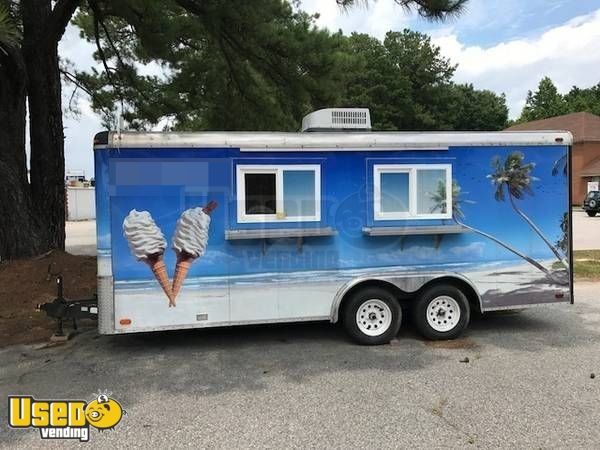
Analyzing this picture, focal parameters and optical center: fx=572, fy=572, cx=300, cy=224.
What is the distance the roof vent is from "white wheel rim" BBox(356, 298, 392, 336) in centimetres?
206

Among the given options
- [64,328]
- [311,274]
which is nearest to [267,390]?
[311,274]

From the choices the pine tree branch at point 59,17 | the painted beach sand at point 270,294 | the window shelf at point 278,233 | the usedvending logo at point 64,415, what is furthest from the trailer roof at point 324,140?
the pine tree branch at point 59,17

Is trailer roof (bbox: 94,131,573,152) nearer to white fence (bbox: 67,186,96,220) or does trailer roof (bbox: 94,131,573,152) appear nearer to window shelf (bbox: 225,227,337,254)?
window shelf (bbox: 225,227,337,254)

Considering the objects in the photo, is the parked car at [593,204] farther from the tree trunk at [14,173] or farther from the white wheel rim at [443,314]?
the tree trunk at [14,173]

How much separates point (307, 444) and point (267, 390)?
115 centimetres

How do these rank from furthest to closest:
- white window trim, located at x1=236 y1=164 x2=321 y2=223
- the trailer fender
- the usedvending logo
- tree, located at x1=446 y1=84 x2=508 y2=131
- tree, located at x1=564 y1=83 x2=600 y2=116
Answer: tree, located at x1=564 y1=83 x2=600 y2=116 → tree, located at x1=446 y1=84 x2=508 y2=131 → the trailer fender → white window trim, located at x1=236 y1=164 x2=321 y2=223 → the usedvending logo

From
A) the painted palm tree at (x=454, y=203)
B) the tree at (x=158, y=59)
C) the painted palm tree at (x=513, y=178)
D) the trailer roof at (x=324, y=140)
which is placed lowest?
the painted palm tree at (x=454, y=203)

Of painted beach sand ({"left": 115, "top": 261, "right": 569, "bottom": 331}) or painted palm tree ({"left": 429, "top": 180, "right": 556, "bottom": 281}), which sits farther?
painted palm tree ({"left": 429, "top": 180, "right": 556, "bottom": 281})

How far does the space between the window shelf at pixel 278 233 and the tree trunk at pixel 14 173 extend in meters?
5.18

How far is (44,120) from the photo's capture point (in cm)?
1009

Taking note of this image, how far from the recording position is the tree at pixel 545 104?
6886 centimetres

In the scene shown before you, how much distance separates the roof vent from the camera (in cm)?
674

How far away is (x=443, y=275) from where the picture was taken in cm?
665

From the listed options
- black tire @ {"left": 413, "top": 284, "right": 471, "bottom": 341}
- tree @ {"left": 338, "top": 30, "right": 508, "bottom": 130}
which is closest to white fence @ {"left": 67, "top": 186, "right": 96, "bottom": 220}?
tree @ {"left": 338, "top": 30, "right": 508, "bottom": 130}
